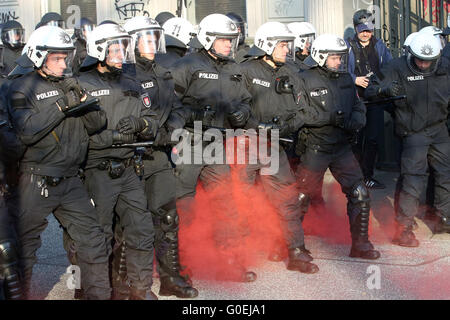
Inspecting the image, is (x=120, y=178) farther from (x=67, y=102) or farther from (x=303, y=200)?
(x=303, y=200)

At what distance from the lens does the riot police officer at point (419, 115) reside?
7645mm

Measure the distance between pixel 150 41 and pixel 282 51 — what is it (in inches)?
50.5

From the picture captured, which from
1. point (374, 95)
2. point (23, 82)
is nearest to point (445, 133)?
point (374, 95)

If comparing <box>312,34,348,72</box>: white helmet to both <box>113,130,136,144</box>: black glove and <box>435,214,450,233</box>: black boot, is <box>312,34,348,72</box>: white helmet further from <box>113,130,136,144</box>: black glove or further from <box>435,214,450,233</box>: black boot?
<box>113,130,136,144</box>: black glove

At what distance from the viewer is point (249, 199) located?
725 centimetres

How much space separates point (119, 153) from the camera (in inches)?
226

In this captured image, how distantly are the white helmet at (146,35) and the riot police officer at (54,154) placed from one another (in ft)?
3.07

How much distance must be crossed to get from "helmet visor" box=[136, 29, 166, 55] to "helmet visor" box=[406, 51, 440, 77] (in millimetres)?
2659

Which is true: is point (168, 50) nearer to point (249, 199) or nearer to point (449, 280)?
point (249, 199)

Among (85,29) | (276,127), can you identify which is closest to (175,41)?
(276,127)

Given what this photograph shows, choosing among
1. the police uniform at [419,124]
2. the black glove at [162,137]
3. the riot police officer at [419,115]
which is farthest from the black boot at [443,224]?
the black glove at [162,137]

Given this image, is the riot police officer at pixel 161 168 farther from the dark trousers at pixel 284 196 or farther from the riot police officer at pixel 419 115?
the riot police officer at pixel 419 115

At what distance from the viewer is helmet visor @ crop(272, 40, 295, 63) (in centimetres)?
700

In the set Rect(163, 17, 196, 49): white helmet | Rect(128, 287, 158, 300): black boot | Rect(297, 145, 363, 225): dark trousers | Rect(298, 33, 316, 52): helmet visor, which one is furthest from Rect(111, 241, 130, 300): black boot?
Rect(298, 33, 316, 52): helmet visor
